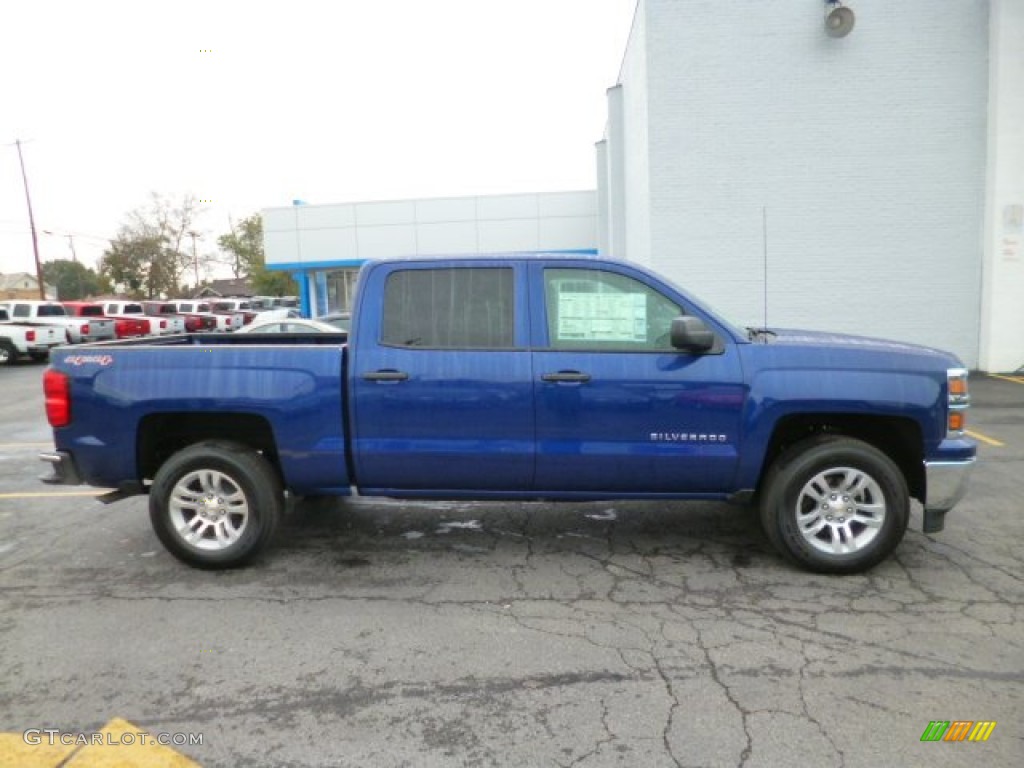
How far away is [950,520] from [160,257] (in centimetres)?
6998

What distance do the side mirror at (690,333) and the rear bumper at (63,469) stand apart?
3887 millimetres

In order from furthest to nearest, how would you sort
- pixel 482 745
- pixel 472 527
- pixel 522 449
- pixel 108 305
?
pixel 108 305 → pixel 472 527 → pixel 522 449 → pixel 482 745

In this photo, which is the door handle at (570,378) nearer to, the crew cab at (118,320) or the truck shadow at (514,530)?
the truck shadow at (514,530)

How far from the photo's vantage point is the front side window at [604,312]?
4.66m

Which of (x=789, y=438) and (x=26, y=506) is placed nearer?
(x=789, y=438)

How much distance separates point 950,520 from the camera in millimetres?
5680

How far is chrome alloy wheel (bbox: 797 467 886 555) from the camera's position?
453 centimetres

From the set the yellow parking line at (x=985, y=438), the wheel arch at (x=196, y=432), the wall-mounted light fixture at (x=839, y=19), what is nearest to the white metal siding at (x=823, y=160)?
the wall-mounted light fixture at (x=839, y=19)

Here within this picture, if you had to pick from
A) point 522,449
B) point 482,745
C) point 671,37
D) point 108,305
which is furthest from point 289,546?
point 108,305

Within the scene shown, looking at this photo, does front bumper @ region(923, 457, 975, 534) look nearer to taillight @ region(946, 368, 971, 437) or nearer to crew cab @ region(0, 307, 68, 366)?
taillight @ region(946, 368, 971, 437)

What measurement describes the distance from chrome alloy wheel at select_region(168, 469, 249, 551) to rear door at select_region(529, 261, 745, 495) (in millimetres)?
1953

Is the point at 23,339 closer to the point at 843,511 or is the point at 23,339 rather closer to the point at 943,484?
the point at 843,511

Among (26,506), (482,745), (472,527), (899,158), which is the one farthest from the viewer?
(899,158)

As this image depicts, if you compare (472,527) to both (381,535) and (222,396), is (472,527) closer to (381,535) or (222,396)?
(381,535)
